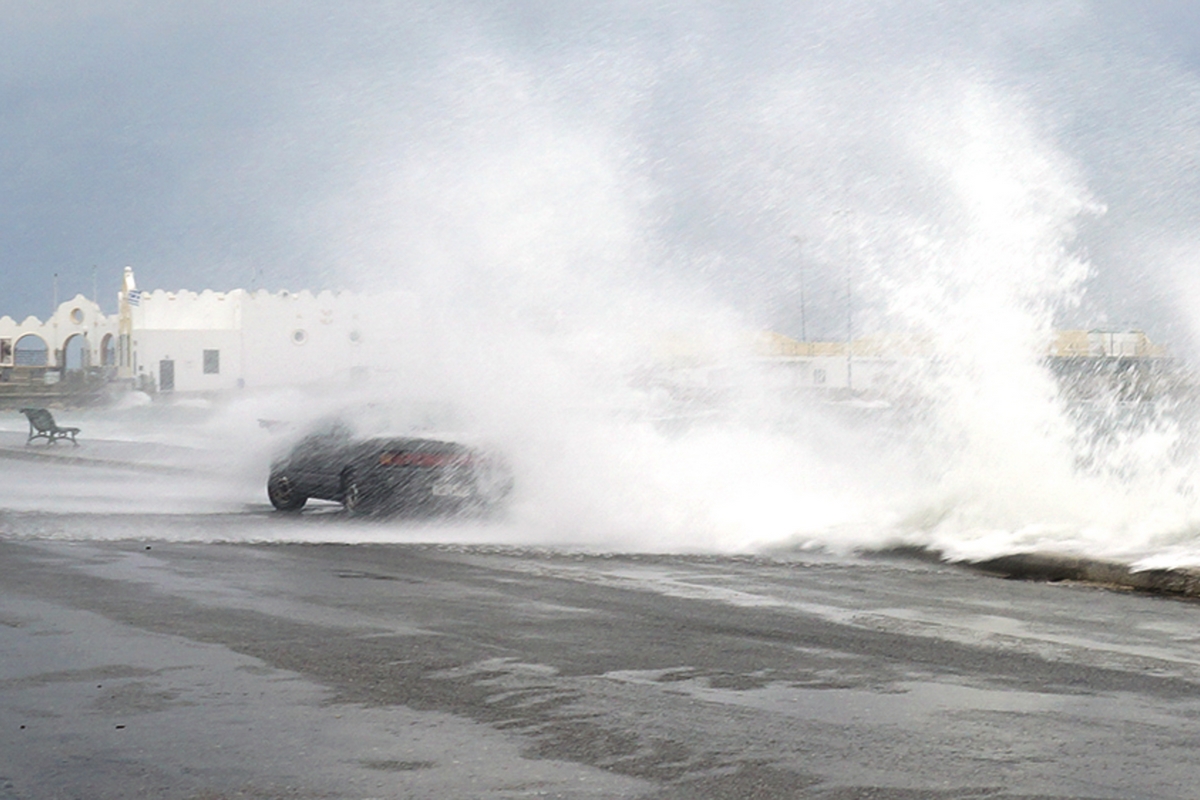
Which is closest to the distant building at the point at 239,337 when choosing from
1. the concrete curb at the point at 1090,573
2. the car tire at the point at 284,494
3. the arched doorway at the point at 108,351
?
the arched doorway at the point at 108,351

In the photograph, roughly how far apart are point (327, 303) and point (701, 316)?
70432mm

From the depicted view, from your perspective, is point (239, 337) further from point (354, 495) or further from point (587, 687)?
point (587, 687)

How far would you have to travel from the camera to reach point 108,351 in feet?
344

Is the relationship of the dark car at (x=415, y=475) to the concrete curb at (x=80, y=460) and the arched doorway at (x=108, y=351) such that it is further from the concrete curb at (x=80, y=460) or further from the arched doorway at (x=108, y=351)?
the arched doorway at (x=108, y=351)

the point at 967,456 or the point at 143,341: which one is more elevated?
the point at 143,341

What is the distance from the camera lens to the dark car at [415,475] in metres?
17.2

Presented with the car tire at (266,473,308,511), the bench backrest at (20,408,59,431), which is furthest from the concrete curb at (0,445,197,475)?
the car tire at (266,473,308,511)

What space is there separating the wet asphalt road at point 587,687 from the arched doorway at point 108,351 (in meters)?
96.1

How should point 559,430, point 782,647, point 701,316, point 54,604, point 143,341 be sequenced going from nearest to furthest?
point 782,647 → point 54,604 → point 559,430 → point 701,316 → point 143,341

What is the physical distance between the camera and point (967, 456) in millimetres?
15922

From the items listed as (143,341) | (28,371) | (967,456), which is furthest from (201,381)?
(967,456)

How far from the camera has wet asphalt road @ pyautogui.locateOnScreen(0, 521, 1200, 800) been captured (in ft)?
18.0

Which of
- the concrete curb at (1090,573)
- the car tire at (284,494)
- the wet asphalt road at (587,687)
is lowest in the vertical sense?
the wet asphalt road at (587,687)

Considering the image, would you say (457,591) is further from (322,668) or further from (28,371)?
(28,371)
